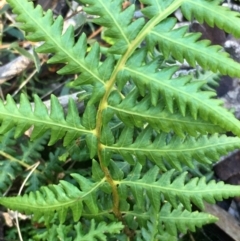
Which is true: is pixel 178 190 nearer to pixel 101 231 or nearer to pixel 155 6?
pixel 101 231

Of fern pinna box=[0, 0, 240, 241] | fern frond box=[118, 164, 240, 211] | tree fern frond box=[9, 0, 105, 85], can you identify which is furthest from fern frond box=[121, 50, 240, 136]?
fern frond box=[118, 164, 240, 211]

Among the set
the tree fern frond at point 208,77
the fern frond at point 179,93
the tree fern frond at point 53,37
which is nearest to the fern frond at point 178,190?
the fern frond at point 179,93

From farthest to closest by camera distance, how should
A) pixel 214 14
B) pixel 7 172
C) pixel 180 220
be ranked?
1. pixel 7 172
2. pixel 180 220
3. pixel 214 14

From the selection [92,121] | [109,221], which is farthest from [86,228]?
[92,121]

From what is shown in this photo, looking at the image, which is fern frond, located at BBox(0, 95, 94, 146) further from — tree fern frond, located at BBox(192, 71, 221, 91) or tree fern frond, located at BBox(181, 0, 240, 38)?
tree fern frond, located at BBox(192, 71, 221, 91)

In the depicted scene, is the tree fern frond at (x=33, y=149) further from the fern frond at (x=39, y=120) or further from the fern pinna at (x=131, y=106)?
the fern frond at (x=39, y=120)

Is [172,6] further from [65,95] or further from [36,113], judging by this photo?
[65,95]

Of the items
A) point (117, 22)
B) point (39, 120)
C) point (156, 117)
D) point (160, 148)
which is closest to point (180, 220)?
point (160, 148)

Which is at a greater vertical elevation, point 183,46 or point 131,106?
point 183,46
